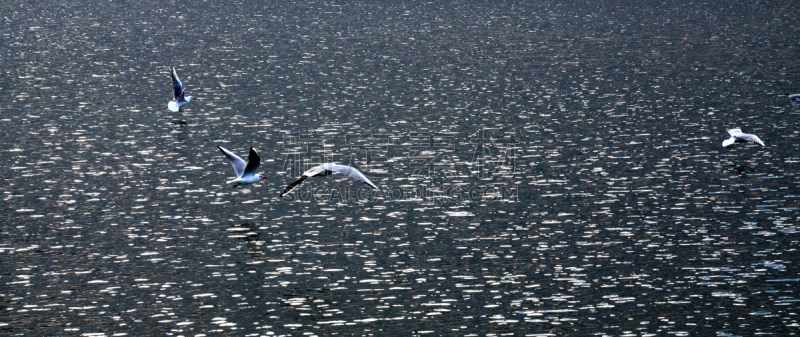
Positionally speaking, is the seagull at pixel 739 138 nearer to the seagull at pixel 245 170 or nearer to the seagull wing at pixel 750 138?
the seagull wing at pixel 750 138

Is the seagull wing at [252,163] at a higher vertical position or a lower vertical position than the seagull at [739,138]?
higher

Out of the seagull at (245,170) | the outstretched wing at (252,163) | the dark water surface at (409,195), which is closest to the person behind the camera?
the dark water surface at (409,195)

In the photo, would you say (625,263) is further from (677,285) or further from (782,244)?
(782,244)

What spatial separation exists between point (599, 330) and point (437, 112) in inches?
1666

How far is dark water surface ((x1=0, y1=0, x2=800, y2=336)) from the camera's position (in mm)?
32666

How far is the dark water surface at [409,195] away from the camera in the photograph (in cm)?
3267

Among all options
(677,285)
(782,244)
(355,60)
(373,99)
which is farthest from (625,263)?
(355,60)

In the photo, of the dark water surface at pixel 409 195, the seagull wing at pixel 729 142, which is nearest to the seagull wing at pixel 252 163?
the dark water surface at pixel 409 195

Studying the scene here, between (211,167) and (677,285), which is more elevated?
(211,167)

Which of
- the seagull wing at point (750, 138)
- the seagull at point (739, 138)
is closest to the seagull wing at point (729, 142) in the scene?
the seagull at point (739, 138)

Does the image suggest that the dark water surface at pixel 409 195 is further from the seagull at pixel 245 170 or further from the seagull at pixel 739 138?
the seagull at pixel 245 170

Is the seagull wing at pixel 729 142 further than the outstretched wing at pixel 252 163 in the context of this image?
Yes

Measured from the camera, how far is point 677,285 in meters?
34.6

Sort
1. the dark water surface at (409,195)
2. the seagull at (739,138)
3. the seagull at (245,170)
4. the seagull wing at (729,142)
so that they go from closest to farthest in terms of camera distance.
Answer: the dark water surface at (409,195) < the seagull at (245,170) < the seagull at (739,138) < the seagull wing at (729,142)
